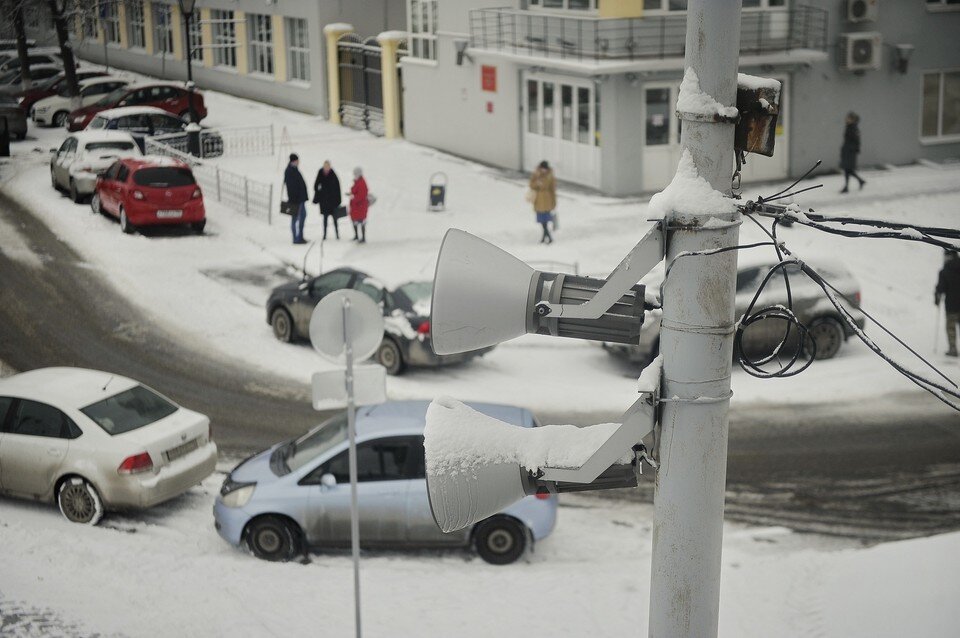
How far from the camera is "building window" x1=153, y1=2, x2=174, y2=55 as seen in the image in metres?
47.2

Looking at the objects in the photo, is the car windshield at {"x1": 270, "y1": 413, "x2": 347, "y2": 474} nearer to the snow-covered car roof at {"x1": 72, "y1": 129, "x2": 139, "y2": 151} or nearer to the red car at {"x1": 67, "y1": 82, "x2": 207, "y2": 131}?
the snow-covered car roof at {"x1": 72, "y1": 129, "x2": 139, "y2": 151}

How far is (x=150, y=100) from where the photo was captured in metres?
37.0

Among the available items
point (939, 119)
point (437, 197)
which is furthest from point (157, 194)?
point (939, 119)

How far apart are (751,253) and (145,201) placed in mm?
11674

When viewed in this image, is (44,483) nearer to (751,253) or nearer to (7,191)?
(751,253)

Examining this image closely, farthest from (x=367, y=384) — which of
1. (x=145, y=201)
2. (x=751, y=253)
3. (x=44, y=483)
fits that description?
(x=145, y=201)

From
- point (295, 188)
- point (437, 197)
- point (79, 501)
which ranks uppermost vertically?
point (295, 188)

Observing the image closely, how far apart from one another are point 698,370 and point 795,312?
13.7 metres

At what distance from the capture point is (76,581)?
1070cm

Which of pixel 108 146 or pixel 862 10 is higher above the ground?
pixel 862 10

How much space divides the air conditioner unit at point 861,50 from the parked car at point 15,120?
75.5 feet

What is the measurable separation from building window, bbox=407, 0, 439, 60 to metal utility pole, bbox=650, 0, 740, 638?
2856cm

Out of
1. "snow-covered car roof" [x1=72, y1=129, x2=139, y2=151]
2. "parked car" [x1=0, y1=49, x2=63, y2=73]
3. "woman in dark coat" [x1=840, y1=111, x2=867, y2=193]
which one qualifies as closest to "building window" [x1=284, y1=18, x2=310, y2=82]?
"snow-covered car roof" [x1=72, y1=129, x2=139, y2=151]

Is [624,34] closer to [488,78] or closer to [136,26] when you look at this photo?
[488,78]
